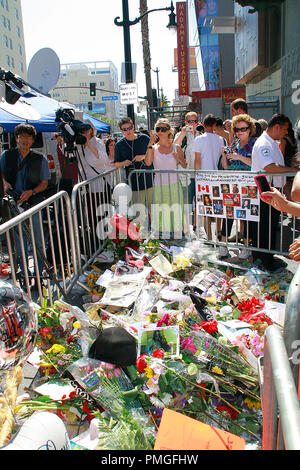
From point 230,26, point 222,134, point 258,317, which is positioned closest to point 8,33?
point 230,26

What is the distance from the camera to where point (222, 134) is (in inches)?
276

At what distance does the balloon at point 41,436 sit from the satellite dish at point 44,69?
9805mm

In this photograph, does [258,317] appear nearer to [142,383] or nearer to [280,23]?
[142,383]

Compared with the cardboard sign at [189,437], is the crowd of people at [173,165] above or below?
above

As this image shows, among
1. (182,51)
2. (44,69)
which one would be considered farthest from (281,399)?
(182,51)

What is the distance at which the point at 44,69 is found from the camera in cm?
1045

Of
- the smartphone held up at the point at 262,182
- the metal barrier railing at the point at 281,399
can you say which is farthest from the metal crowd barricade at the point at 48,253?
the metal barrier railing at the point at 281,399

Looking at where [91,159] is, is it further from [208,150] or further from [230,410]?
[230,410]

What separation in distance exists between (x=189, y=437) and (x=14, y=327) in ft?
4.09

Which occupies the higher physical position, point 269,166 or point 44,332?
point 269,166

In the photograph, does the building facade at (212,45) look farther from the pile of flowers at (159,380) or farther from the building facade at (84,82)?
the building facade at (84,82)

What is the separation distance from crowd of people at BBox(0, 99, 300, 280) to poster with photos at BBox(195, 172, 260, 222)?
0.14 metres

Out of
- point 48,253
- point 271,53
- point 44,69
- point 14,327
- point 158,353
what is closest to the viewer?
point 14,327

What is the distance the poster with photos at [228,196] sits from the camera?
15.6ft
